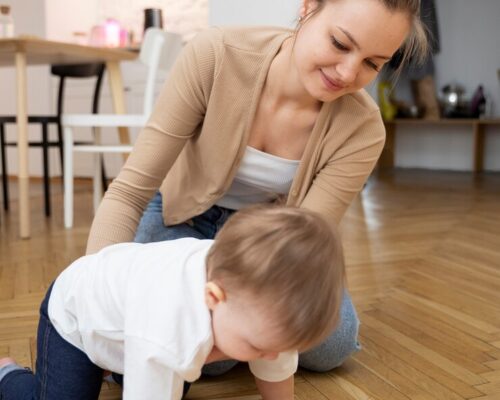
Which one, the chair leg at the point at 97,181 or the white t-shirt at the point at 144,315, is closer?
the white t-shirt at the point at 144,315

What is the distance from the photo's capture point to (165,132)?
3.45 ft

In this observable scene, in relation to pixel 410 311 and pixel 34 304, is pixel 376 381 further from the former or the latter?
pixel 34 304

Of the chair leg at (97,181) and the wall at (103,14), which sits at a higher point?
the wall at (103,14)

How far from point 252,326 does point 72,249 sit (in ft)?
4.84

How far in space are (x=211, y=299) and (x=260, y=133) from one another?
516 millimetres

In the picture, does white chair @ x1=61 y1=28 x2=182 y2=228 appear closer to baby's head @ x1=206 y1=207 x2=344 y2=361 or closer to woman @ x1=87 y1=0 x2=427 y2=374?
woman @ x1=87 y1=0 x2=427 y2=374

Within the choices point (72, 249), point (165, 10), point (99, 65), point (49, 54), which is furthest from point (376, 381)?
point (165, 10)

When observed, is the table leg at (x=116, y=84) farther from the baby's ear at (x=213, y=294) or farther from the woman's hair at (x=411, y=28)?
the baby's ear at (x=213, y=294)

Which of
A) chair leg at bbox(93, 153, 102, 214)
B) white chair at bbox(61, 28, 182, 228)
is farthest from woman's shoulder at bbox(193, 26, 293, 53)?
chair leg at bbox(93, 153, 102, 214)

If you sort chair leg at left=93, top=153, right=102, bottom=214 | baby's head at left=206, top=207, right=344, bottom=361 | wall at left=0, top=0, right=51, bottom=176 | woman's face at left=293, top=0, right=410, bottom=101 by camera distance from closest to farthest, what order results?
baby's head at left=206, top=207, right=344, bottom=361 → woman's face at left=293, top=0, right=410, bottom=101 → chair leg at left=93, top=153, right=102, bottom=214 → wall at left=0, top=0, right=51, bottom=176

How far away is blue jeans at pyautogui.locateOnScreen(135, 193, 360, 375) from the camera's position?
105cm

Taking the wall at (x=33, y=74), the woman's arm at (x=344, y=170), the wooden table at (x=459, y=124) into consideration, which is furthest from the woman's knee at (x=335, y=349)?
the wall at (x=33, y=74)

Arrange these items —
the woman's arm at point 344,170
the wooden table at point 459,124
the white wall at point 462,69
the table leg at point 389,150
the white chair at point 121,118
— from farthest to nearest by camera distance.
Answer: the table leg at point 389,150, the white wall at point 462,69, the wooden table at point 459,124, the white chair at point 121,118, the woman's arm at point 344,170

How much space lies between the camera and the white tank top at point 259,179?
1.14 meters
